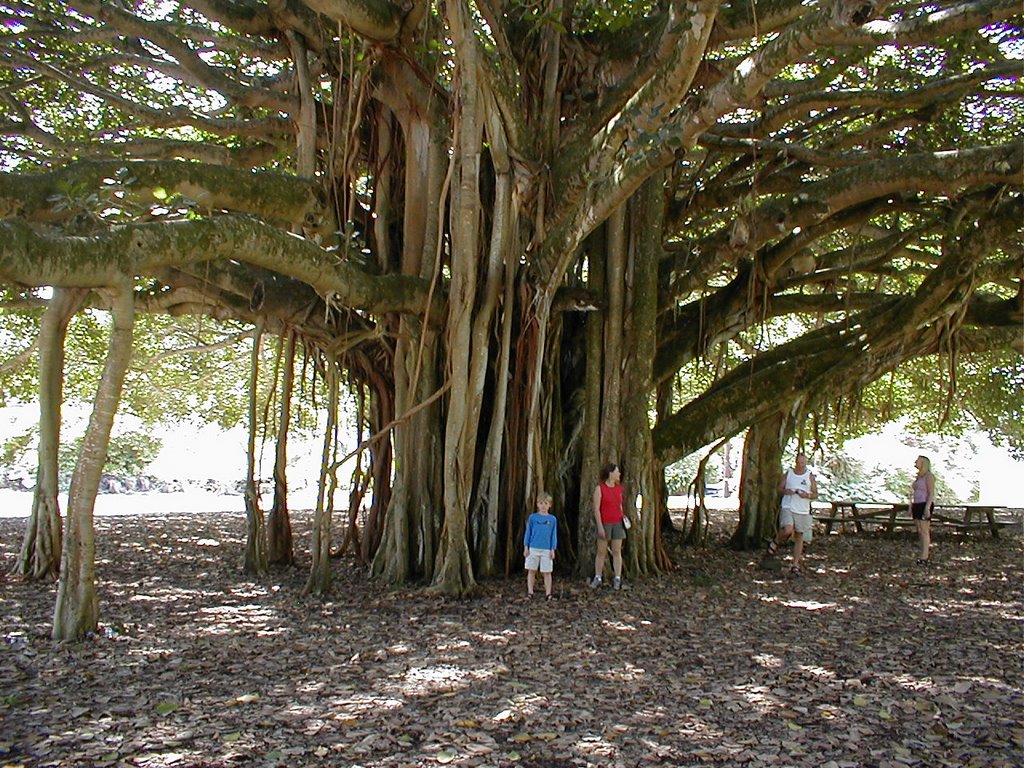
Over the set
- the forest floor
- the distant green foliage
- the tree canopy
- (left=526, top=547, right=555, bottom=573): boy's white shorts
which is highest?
the tree canopy

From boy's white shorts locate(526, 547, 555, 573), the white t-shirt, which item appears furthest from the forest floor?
the white t-shirt

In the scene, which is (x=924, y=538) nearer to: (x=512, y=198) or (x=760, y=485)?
(x=760, y=485)

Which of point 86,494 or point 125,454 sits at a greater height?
point 125,454

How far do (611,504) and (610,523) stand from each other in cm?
14

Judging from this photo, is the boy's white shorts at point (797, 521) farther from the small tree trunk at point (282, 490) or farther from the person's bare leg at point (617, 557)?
the small tree trunk at point (282, 490)

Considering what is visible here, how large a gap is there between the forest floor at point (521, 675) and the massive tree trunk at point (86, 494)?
15cm

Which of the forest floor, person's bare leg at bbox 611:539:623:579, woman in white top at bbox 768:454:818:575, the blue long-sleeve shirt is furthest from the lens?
woman in white top at bbox 768:454:818:575

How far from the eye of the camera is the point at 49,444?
6543 millimetres

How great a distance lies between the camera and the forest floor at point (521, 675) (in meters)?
3.15

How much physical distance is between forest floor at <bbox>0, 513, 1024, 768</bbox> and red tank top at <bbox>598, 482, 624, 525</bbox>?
1.78 feet

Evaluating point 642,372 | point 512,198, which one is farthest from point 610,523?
point 512,198

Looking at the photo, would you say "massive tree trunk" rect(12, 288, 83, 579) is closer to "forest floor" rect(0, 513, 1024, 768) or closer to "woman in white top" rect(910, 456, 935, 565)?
"forest floor" rect(0, 513, 1024, 768)

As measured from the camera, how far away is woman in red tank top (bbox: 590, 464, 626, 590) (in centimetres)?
664

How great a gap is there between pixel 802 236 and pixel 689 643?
4052 mm
